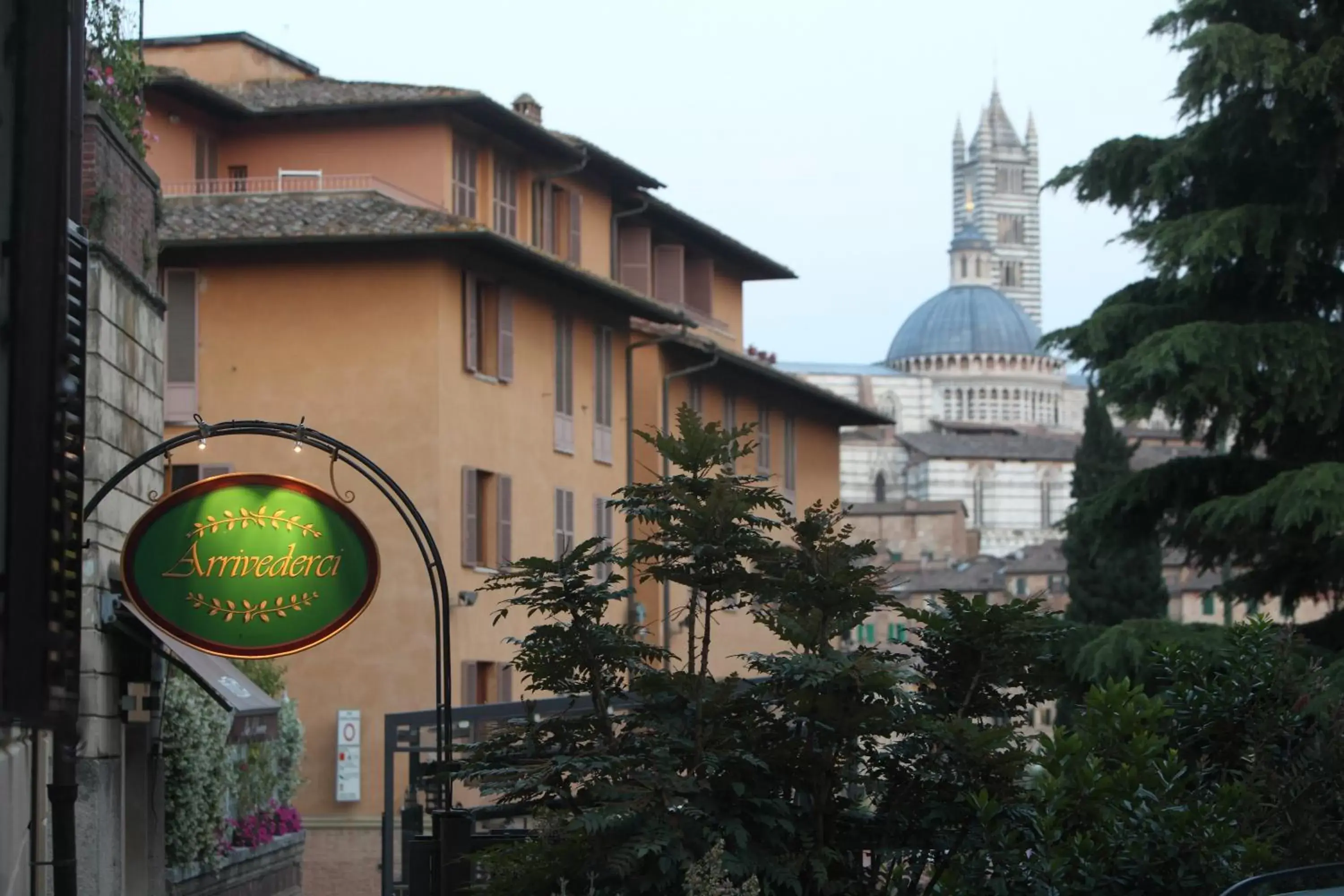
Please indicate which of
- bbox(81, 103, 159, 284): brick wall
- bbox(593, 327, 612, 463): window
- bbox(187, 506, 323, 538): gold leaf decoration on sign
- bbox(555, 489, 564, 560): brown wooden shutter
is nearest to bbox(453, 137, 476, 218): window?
bbox(593, 327, 612, 463): window

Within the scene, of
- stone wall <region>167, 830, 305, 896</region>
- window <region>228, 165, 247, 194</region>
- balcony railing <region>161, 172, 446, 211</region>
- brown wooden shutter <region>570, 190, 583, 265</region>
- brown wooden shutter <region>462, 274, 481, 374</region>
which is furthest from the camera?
brown wooden shutter <region>570, 190, 583, 265</region>

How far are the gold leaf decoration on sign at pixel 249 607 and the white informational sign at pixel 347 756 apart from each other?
758 inches

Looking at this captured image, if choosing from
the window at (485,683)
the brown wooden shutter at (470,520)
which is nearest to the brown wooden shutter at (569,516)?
the window at (485,683)

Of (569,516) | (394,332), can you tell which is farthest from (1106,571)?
(394,332)

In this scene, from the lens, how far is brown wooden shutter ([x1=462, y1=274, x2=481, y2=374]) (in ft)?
105

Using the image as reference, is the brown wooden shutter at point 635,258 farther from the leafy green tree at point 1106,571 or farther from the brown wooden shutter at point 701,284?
the leafy green tree at point 1106,571

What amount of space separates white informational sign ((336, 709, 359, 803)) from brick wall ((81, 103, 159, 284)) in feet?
50.3

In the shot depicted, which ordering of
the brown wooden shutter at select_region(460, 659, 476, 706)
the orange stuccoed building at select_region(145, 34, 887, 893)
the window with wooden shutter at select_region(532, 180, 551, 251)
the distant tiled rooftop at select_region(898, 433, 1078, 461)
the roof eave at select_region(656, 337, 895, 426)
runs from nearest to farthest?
the orange stuccoed building at select_region(145, 34, 887, 893) → the brown wooden shutter at select_region(460, 659, 476, 706) → the window with wooden shutter at select_region(532, 180, 551, 251) → the roof eave at select_region(656, 337, 895, 426) → the distant tiled rooftop at select_region(898, 433, 1078, 461)

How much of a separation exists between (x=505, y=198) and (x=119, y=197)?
72.6 feet

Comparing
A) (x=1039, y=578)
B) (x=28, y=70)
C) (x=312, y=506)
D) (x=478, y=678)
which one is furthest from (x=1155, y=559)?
(x=28, y=70)

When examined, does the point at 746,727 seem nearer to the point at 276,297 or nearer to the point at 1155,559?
the point at 276,297

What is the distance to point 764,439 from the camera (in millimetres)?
43875

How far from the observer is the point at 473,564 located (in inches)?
1252

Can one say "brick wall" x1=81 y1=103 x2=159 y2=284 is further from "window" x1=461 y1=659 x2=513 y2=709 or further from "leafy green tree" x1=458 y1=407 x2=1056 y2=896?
"window" x1=461 y1=659 x2=513 y2=709
